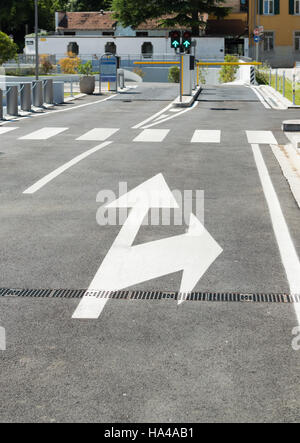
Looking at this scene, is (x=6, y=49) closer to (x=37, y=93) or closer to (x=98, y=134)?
(x=37, y=93)

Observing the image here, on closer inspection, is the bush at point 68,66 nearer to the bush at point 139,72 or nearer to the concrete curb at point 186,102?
the bush at point 139,72

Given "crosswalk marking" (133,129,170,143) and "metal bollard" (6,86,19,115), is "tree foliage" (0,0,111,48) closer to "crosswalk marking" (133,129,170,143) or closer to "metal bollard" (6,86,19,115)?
"metal bollard" (6,86,19,115)

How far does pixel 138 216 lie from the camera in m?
9.84

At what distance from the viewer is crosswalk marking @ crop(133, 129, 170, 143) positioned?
731 inches

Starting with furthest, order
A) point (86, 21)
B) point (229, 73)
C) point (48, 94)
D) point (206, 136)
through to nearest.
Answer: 1. point (86, 21)
2. point (229, 73)
3. point (48, 94)
4. point (206, 136)

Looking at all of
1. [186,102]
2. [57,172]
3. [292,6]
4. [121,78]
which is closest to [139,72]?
[292,6]

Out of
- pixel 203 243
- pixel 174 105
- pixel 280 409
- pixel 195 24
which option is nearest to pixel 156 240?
pixel 203 243

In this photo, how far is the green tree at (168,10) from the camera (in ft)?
262

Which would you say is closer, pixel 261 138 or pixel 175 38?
pixel 261 138

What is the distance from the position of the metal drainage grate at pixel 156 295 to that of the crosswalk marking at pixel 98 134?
481 inches

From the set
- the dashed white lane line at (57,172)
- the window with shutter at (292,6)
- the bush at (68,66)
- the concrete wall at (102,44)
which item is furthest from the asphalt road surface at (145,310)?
the concrete wall at (102,44)

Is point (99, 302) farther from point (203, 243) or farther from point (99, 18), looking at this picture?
point (99, 18)

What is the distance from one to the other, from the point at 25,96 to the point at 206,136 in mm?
9791

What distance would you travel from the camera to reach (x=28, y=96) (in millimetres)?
27141
